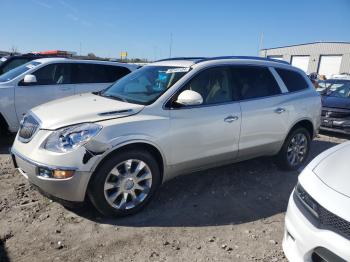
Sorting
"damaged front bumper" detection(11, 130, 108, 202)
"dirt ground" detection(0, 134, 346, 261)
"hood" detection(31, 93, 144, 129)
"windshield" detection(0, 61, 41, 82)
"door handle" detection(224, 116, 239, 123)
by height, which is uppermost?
"windshield" detection(0, 61, 41, 82)

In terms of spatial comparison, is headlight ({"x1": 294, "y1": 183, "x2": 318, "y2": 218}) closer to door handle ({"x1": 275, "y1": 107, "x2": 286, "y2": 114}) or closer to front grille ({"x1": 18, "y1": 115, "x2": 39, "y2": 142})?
door handle ({"x1": 275, "y1": 107, "x2": 286, "y2": 114})

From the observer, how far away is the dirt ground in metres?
2.95

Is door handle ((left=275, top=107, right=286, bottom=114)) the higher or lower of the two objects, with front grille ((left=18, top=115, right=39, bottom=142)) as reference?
higher

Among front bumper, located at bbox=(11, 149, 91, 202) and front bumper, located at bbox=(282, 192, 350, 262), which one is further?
front bumper, located at bbox=(11, 149, 91, 202)

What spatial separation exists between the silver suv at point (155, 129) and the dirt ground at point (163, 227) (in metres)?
0.32

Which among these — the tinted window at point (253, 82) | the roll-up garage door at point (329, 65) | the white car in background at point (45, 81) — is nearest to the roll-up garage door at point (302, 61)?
the roll-up garage door at point (329, 65)

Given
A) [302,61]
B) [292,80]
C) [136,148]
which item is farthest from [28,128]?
[302,61]

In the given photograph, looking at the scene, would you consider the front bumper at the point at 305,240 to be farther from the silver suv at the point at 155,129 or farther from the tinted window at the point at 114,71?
the tinted window at the point at 114,71

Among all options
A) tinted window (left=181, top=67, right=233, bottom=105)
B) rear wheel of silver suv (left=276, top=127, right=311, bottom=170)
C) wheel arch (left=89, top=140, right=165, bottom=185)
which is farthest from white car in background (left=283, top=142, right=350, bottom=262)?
rear wheel of silver suv (left=276, top=127, right=311, bottom=170)

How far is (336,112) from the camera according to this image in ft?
26.4

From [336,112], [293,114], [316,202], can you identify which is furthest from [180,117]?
[336,112]

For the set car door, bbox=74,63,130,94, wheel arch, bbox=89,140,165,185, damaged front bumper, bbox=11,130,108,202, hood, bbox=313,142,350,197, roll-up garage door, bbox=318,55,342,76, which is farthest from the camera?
roll-up garage door, bbox=318,55,342,76

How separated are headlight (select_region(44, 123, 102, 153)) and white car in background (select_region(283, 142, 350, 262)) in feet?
6.43

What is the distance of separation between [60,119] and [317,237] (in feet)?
8.43
